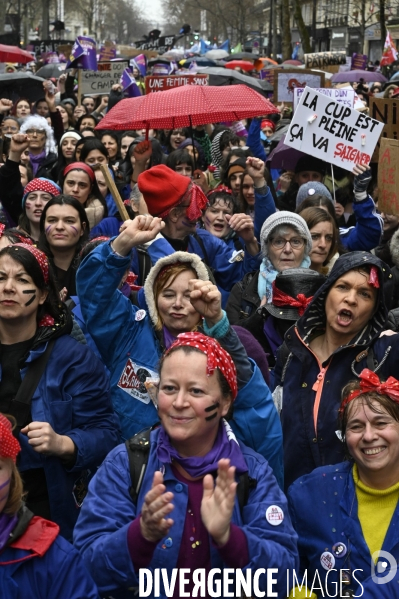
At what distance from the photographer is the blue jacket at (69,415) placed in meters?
3.54

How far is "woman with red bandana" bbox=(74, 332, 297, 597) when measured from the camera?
2.64 m

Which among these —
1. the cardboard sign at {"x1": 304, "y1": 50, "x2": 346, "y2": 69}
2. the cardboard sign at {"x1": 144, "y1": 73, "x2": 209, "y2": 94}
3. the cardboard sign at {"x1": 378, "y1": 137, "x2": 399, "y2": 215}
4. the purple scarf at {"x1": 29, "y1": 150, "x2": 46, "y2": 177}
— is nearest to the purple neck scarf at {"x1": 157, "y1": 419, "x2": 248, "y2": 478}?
the cardboard sign at {"x1": 378, "y1": 137, "x2": 399, "y2": 215}

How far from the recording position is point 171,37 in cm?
3725

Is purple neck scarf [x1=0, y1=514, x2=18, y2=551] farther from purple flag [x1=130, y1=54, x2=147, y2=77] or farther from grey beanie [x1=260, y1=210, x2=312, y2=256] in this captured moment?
purple flag [x1=130, y1=54, x2=147, y2=77]

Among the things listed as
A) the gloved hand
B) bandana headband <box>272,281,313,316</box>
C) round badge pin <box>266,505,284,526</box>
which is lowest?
round badge pin <box>266,505,284,526</box>

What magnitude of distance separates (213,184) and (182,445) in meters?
7.21

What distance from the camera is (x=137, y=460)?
2936mm

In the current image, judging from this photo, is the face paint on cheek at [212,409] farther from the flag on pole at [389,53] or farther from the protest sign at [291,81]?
the flag on pole at [389,53]

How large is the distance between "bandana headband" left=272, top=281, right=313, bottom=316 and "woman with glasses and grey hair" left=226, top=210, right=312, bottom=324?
1.19 feet

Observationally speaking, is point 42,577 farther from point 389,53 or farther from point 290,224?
point 389,53

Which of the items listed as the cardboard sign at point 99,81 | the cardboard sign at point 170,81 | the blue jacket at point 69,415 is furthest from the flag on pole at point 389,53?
the blue jacket at point 69,415

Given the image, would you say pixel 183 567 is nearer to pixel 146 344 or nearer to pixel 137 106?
pixel 146 344

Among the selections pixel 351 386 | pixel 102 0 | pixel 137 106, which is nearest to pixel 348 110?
pixel 137 106

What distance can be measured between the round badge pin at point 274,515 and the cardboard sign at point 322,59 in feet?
78.3
